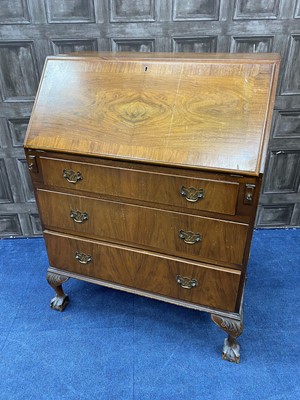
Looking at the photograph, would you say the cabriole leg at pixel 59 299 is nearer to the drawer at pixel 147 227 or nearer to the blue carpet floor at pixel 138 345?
the blue carpet floor at pixel 138 345

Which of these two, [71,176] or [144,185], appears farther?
[71,176]

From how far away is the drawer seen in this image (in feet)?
4.34

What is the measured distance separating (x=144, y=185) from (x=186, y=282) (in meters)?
0.52

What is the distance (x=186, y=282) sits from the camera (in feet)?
4.94

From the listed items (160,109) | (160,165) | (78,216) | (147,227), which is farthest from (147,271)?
(160,109)

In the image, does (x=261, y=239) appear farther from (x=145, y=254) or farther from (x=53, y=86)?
(x=53, y=86)

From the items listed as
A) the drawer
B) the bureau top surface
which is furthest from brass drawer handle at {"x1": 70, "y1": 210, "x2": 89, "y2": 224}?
the bureau top surface

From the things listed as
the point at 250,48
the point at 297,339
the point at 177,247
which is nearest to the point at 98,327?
the point at 177,247

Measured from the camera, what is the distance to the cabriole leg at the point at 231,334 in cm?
150

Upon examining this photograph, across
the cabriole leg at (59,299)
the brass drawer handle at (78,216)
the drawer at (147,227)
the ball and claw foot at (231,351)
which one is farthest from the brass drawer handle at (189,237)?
the cabriole leg at (59,299)

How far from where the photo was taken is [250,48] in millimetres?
1893

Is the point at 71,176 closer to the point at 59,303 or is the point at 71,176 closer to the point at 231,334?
the point at 59,303

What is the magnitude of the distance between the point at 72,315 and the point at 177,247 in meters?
0.86

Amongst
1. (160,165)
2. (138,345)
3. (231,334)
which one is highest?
(160,165)
